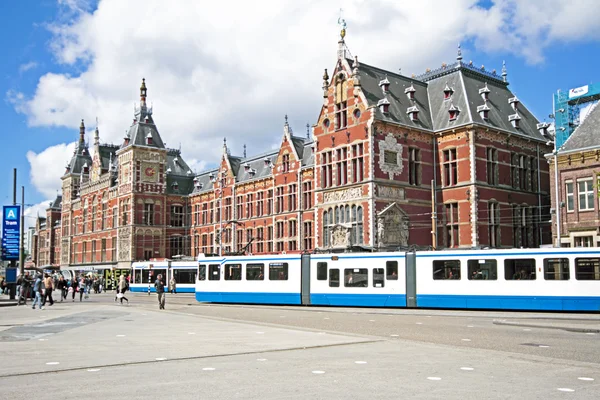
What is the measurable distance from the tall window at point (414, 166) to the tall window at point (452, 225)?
2870 millimetres

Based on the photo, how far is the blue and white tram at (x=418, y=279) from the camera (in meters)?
24.0

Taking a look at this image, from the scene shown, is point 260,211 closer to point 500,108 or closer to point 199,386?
→ point 500,108

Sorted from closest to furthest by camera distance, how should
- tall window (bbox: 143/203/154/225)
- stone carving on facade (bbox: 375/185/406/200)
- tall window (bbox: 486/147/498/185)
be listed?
stone carving on facade (bbox: 375/185/406/200), tall window (bbox: 486/147/498/185), tall window (bbox: 143/203/154/225)

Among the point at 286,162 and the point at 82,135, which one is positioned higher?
the point at 82,135

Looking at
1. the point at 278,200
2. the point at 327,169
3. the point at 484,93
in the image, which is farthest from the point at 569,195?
the point at 278,200

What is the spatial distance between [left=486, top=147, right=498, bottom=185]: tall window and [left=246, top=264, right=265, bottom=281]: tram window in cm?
1905

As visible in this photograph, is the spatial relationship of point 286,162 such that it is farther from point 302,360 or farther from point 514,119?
point 302,360

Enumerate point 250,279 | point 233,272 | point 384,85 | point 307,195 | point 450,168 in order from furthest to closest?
point 307,195 < point 384,85 < point 450,168 < point 233,272 < point 250,279

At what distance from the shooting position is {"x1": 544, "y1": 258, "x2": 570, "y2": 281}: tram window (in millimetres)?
23938

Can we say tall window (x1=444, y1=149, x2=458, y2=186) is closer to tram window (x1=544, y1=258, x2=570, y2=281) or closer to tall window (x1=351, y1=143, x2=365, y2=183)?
tall window (x1=351, y1=143, x2=365, y2=183)

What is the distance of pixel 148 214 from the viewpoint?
73.3 meters

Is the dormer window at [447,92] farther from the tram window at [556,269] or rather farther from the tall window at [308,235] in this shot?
the tram window at [556,269]

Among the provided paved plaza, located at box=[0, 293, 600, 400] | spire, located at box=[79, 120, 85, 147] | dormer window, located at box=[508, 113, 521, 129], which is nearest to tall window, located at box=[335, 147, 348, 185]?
dormer window, located at box=[508, 113, 521, 129]

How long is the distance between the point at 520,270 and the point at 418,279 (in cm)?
434
